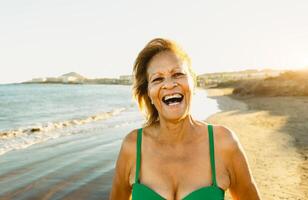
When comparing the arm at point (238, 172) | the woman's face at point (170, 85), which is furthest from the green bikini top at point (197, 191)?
the woman's face at point (170, 85)

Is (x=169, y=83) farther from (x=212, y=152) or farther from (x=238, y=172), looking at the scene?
(x=238, y=172)

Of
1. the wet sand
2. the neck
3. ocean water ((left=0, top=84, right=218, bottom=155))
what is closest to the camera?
the neck

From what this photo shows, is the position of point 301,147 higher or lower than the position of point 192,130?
lower

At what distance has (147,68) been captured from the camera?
123 inches

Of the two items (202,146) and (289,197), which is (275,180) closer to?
(289,197)

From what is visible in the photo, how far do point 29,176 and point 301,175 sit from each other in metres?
6.03

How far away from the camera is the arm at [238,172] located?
2.87 m

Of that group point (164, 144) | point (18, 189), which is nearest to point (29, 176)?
point (18, 189)

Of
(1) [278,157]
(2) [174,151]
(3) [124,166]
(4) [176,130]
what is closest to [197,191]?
(2) [174,151]

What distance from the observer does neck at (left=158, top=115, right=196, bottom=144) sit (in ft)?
10.3

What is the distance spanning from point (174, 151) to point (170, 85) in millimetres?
602

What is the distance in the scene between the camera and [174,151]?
316 centimetres

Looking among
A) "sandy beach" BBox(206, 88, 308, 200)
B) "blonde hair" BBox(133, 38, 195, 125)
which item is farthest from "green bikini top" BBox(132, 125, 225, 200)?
"sandy beach" BBox(206, 88, 308, 200)

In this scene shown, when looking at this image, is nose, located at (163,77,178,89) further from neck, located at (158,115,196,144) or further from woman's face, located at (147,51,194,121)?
neck, located at (158,115,196,144)
